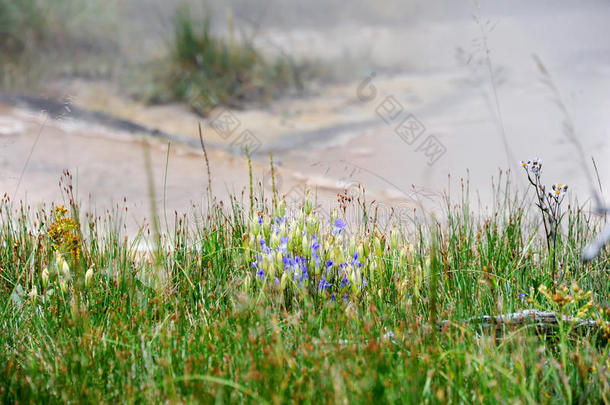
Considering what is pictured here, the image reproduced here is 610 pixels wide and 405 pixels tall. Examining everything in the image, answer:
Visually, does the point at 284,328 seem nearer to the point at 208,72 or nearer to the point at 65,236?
the point at 65,236

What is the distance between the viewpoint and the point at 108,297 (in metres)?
3.54

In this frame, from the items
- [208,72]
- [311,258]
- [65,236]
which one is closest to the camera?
[311,258]

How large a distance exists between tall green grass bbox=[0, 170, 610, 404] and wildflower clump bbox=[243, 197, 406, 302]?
0.09 m

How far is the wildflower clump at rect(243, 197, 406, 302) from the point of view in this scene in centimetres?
331

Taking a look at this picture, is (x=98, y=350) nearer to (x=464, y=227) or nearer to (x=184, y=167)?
(x=464, y=227)

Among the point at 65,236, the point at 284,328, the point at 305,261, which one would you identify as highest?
the point at 65,236

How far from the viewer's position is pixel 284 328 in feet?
10.3

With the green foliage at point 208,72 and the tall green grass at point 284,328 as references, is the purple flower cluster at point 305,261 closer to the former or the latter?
the tall green grass at point 284,328

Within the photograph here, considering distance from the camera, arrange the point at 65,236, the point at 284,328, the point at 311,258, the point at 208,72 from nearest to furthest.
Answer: the point at 284,328 < the point at 311,258 < the point at 65,236 < the point at 208,72

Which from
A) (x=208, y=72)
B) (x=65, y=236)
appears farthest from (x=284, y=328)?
(x=208, y=72)

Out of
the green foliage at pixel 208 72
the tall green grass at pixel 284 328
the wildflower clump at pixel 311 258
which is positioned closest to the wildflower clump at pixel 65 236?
the tall green grass at pixel 284 328

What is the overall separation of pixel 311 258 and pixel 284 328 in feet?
1.52

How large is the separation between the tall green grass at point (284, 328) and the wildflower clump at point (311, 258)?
3.4 inches

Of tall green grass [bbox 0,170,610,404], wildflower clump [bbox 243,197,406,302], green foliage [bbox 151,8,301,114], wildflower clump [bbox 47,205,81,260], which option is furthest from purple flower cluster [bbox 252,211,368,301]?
green foliage [bbox 151,8,301,114]
